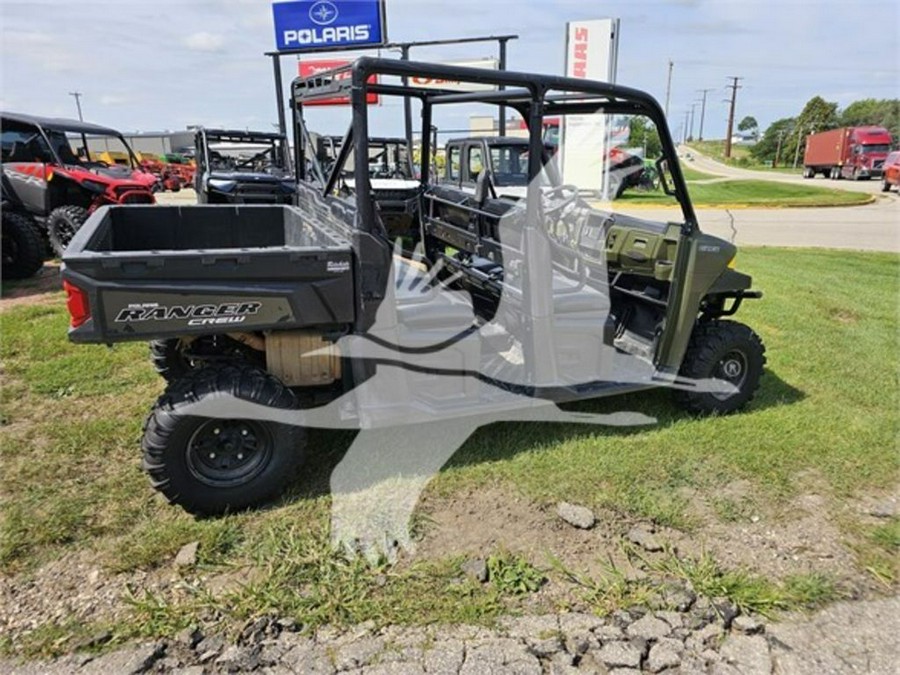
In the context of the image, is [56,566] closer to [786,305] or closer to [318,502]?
[318,502]

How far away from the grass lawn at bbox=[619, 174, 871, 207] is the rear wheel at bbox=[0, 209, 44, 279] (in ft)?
Result: 49.9

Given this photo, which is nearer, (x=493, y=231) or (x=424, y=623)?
(x=424, y=623)

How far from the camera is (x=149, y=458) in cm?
280

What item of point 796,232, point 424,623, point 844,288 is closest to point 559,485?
point 424,623

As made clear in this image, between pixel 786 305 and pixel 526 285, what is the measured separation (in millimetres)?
4549

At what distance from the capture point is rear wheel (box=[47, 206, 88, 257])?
8039 millimetres

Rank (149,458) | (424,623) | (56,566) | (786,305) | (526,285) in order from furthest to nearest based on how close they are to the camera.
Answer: (786,305) < (526,285) < (149,458) < (56,566) < (424,623)

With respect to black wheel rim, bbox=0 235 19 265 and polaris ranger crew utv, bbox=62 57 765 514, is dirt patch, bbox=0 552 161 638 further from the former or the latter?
black wheel rim, bbox=0 235 19 265

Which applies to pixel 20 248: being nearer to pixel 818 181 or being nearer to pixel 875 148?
pixel 818 181

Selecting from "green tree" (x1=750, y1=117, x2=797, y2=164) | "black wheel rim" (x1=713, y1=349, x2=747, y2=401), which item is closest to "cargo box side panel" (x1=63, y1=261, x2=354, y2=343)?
"black wheel rim" (x1=713, y1=349, x2=747, y2=401)

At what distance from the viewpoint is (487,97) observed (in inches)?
143

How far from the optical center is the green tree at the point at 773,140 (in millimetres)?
59344

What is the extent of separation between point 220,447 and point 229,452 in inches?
1.9

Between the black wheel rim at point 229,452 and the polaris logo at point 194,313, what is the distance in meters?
0.50
